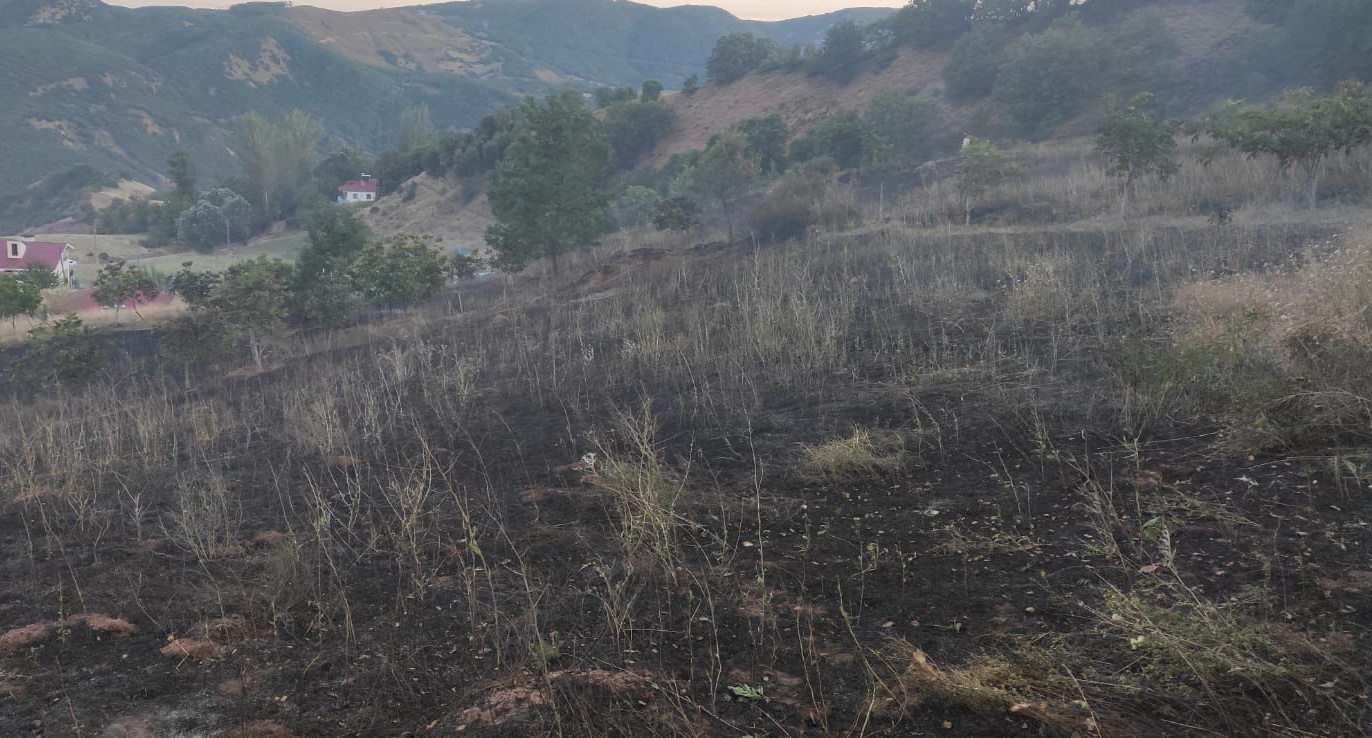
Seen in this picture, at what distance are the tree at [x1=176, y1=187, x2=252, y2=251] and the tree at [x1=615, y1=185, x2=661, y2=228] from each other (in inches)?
1160

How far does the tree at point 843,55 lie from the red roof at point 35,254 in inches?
1617

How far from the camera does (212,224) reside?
5188 cm

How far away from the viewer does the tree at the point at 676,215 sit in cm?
2420

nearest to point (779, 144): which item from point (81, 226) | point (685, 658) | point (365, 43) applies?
point (685, 658)

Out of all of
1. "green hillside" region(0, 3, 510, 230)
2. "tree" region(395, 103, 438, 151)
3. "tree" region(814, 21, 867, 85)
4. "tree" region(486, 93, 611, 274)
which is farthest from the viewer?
"green hillside" region(0, 3, 510, 230)

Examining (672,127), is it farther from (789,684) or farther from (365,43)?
(365,43)

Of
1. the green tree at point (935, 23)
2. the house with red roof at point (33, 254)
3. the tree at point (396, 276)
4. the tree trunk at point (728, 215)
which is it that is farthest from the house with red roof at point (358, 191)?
the tree at point (396, 276)

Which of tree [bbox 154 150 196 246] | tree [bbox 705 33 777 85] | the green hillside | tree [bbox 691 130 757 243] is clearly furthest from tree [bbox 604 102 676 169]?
the green hillside

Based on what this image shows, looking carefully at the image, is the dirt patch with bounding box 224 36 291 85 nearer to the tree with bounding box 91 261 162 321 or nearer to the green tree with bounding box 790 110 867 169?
the tree with bounding box 91 261 162 321

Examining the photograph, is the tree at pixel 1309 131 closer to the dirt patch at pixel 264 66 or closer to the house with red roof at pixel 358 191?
the house with red roof at pixel 358 191

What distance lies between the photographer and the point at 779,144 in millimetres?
36375

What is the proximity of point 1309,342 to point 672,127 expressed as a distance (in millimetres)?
51300

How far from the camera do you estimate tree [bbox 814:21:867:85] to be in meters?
50.6

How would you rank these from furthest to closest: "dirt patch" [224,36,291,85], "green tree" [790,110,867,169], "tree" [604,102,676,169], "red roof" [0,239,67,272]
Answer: "dirt patch" [224,36,291,85]
"tree" [604,102,676,169]
"red roof" [0,239,67,272]
"green tree" [790,110,867,169]
